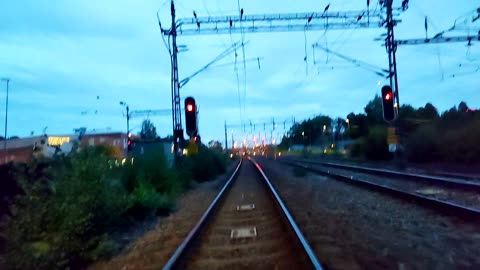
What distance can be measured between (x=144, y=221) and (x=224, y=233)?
4.76 m

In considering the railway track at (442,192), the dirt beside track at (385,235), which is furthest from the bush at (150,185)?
the railway track at (442,192)

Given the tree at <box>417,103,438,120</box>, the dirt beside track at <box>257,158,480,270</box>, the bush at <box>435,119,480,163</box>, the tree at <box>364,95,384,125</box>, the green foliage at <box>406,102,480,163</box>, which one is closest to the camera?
the dirt beside track at <box>257,158,480,270</box>

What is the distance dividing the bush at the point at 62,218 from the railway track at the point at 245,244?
85.4 inches

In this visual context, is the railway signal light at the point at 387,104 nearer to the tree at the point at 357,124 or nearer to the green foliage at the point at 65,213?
the green foliage at the point at 65,213

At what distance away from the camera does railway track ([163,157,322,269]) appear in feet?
31.8

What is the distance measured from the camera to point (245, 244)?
39.0 feet

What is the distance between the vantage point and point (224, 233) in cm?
1384

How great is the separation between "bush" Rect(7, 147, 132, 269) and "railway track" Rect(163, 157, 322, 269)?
2169 millimetres

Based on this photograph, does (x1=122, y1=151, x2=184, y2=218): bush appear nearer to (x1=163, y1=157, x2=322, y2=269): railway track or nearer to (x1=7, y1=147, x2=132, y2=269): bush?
(x1=163, y1=157, x2=322, y2=269): railway track

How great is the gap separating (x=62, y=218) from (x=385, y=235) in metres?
6.95

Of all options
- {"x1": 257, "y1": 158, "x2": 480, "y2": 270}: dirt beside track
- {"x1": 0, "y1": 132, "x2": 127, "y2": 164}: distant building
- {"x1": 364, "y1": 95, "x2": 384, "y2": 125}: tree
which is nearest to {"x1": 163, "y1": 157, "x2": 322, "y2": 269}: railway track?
{"x1": 257, "y1": 158, "x2": 480, "y2": 270}: dirt beside track

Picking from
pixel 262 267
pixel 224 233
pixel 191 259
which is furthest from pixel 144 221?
pixel 262 267

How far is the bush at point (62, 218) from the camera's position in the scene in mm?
10656

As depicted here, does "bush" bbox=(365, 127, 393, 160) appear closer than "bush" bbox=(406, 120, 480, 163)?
No
